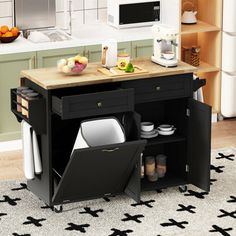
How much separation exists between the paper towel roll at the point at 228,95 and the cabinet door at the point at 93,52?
1299 millimetres

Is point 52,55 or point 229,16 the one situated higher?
point 229,16

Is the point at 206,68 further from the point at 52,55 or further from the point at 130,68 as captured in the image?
the point at 130,68

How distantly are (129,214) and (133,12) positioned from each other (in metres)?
2.48

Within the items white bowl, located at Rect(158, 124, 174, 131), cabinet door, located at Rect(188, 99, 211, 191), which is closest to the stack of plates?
white bowl, located at Rect(158, 124, 174, 131)

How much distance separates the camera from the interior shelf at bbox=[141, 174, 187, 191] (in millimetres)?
7102

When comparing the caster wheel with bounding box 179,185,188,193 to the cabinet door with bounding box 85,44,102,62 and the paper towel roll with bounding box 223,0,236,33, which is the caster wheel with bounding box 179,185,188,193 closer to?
the cabinet door with bounding box 85,44,102,62

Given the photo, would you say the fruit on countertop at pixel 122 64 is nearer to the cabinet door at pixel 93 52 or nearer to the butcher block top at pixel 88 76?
the butcher block top at pixel 88 76

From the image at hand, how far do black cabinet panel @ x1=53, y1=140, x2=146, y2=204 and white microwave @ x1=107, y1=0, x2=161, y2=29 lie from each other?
6.99ft

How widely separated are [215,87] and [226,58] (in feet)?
1.17

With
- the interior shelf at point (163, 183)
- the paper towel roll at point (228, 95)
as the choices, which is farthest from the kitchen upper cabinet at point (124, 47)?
the interior shelf at point (163, 183)

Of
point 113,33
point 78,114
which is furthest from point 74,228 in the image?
point 113,33

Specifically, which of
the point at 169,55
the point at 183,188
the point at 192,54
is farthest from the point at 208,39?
the point at 183,188

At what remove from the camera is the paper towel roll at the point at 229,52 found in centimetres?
863

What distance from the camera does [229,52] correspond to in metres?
8.68
